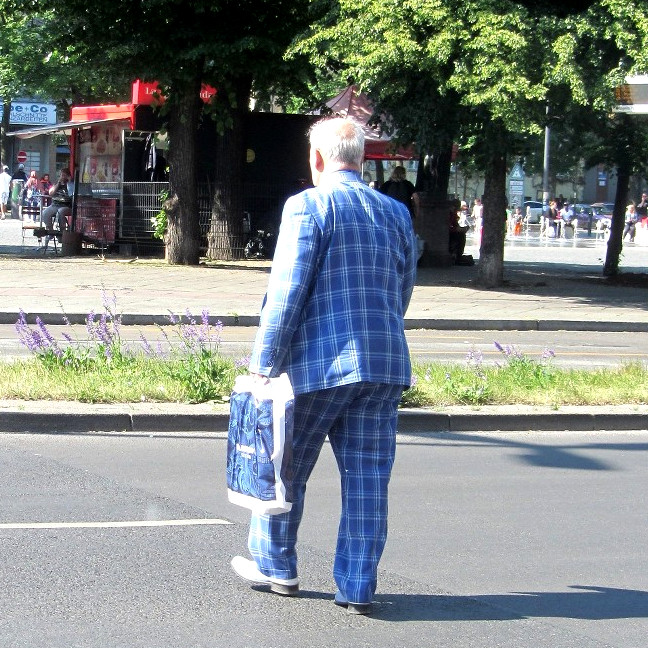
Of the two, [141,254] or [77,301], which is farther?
[141,254]

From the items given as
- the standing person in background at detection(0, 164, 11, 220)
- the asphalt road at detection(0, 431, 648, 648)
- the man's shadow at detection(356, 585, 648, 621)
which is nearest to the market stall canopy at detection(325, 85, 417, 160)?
the asphalt road at detection(0, 431, 648, 648)

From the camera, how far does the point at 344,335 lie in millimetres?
4453

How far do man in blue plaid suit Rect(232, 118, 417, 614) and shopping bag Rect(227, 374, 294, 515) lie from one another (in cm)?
8

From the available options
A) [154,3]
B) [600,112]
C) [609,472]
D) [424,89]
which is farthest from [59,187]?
[609,472]

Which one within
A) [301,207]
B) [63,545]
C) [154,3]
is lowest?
[63,545]

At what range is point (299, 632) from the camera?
4.54 metres

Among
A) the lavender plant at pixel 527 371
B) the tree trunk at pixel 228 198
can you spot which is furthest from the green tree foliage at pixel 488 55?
the lavender plant at pixel 527 371

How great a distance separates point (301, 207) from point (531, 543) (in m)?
2.43

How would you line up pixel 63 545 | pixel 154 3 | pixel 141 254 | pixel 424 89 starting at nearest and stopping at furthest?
pixel 63 545 < pixel 424 89 < pixel 154 3 < pixel 141 254

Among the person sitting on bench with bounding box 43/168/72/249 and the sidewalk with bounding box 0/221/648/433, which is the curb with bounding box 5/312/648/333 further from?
the person sitting on bench with bounding box 43/168/72/249

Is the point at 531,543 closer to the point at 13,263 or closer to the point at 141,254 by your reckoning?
the point at 13,263

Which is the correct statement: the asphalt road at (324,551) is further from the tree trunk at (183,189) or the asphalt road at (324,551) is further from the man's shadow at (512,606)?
the tree trunk at (183,189)

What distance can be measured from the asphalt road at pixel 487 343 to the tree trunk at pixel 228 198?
1014 centimetres

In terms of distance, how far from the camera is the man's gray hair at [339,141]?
4574 mm
